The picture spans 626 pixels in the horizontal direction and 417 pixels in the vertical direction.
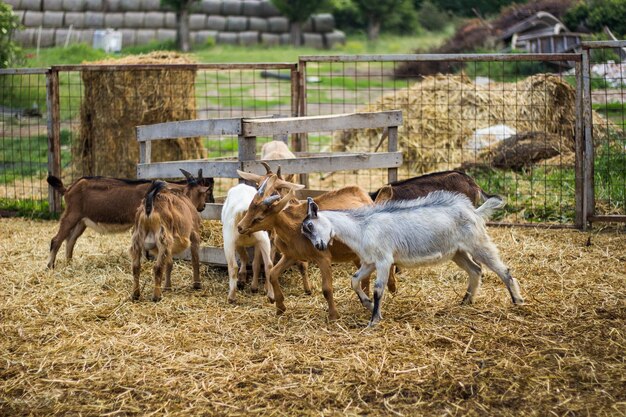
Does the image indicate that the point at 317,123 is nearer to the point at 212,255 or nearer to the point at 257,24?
the point at 212,255

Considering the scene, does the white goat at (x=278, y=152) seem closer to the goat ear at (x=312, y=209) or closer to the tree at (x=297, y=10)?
the goat ear at (x=312, y=209)

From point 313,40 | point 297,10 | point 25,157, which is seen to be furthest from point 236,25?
point 25,157

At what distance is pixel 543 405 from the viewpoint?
16.3 ft

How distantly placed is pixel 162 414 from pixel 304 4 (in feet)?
89.1

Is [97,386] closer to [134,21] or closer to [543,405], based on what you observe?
[543,405]

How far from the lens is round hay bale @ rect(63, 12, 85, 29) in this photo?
30531 millimetres

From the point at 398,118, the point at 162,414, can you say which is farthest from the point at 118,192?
the point at 162,414

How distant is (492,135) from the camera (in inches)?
528

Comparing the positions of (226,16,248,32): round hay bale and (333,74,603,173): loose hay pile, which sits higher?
(226,16,248,32): round hay bale

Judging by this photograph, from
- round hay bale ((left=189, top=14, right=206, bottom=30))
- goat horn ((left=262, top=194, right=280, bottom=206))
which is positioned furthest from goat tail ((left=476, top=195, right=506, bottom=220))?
round hay bale ((left=189, top=14, right=206, bottom=30))

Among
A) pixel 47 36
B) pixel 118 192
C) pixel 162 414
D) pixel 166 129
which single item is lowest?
pixel 162 414

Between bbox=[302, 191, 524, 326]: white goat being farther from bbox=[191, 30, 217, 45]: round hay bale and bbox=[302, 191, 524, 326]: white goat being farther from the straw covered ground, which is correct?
bbox=[191, 30, 217, 45]: round hay bale

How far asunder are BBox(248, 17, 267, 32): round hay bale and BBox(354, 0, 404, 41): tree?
370 centimetres

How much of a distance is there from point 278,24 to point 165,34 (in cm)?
401
